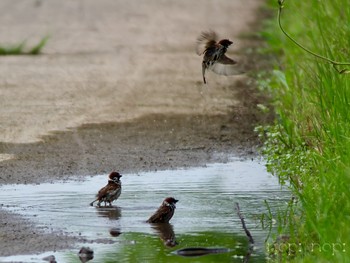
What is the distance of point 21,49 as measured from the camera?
1648 centimetres

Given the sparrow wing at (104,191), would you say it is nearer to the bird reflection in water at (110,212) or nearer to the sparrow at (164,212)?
the bird reflection in water at (110,212)

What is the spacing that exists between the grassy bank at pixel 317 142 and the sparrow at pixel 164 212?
75 cm

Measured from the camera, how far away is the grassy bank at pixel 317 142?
21.9 feet

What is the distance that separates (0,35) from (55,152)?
7903mm

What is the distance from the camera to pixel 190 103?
13.2 meters

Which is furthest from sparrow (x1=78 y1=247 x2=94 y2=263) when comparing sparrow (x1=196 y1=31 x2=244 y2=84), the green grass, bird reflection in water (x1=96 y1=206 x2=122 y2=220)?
the green grass

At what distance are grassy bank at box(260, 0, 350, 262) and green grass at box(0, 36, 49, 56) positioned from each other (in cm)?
397

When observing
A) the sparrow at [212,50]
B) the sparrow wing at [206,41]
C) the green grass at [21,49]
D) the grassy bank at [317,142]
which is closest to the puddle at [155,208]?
the grassy bank at [317,142]

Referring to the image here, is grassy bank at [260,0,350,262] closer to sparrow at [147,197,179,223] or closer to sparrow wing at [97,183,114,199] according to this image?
sparrow at [147,197,179,223]

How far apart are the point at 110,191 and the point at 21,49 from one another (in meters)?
8.41

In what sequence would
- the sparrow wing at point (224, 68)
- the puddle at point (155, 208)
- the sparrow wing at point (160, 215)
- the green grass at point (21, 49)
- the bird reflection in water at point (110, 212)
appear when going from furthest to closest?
the green grass at point (21, 49) < the sparrow wing at point (224, 68) < the bird reflection in water at point (110, 212) < the sparrow wing at point (160, 215) < the puddle at point (155, 208)

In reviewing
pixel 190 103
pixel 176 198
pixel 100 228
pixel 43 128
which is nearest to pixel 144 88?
pixel 190 103

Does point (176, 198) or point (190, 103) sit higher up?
point (190, 103)

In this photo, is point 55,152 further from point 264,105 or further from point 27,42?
point 27,42
